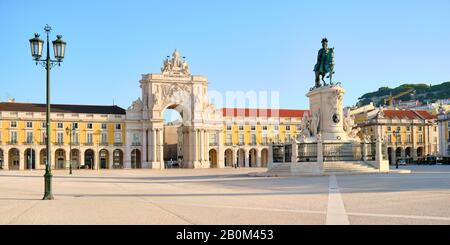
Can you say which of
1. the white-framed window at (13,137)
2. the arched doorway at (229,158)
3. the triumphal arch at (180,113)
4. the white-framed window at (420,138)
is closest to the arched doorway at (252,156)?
the arched doorway at (229,158)

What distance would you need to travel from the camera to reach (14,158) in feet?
278

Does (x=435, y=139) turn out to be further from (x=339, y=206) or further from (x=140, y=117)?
(x=339, y=206)

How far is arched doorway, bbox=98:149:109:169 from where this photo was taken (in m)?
89.9

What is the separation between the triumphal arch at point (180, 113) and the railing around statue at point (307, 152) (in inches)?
2133

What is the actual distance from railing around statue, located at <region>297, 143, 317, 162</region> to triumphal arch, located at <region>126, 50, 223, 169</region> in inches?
2133

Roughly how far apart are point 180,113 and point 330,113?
6046 cm

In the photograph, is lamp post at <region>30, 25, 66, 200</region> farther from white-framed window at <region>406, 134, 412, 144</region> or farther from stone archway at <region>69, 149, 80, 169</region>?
white-framed window at <region>406, 134, 412, 144</region>

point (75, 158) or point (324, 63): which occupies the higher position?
point (324, 63)

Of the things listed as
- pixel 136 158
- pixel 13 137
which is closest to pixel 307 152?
pixel 13 137

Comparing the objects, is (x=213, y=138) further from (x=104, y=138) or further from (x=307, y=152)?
(x=307, y=152)

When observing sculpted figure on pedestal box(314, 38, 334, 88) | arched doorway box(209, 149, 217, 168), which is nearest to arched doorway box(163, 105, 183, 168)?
arched doorway box(209, 149, 217, 168)
